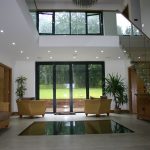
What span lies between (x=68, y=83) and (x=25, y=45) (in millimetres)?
4517

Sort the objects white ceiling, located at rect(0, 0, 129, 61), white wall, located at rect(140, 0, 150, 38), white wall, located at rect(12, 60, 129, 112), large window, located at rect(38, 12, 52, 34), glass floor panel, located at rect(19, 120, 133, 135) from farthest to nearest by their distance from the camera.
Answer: white wall, located at rect(12, 60, 129, 112) < large window, located at rect(38, 12, 52, 34) < white wall, located at rect(140, 0, 150, 38) < glass floor panel, located at rect(19, 120, 133, 135) < white ceiling, located at rect(0, 0, 129, 61)

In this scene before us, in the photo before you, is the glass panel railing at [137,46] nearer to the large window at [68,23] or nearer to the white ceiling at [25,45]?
the white ceiling at [25,45]

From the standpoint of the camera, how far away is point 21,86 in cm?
1348

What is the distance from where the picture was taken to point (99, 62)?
14.3m

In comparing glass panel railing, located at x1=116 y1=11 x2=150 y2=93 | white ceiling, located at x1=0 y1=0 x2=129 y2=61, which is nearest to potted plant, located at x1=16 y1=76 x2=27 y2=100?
white ceiling, located at x1=0 y1=0 x2=129 y2=61

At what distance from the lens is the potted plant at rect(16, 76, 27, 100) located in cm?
1335

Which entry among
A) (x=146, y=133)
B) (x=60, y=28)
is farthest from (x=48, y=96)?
(x=146, y=133)

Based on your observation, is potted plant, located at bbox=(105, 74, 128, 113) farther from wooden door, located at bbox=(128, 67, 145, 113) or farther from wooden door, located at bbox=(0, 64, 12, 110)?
wooden door, located at bbox=(0, 64, 12, 110)

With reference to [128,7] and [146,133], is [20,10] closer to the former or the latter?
[128,7]

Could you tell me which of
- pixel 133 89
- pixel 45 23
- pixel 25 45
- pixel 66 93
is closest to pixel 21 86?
pixel 66 93

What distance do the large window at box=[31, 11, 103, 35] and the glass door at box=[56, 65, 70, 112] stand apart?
2.90 m

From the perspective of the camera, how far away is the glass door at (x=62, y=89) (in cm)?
1404

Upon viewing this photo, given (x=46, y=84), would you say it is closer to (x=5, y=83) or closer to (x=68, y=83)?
(x=68, y=83)

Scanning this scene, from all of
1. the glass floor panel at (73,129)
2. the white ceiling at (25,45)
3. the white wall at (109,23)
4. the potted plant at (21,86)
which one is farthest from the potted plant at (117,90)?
the glass floor panel at (73,129)
